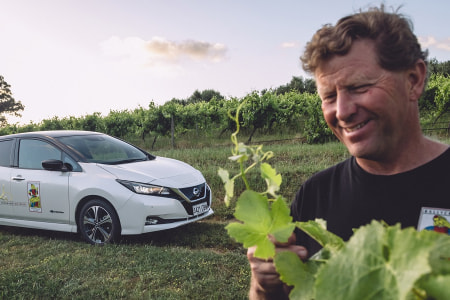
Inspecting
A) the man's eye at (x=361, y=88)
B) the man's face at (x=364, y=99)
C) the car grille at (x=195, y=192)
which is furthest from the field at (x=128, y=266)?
the man's eye at (x=361, y=88)

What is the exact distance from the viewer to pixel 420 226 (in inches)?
49.8

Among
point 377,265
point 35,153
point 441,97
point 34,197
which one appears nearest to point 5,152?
point 35,153

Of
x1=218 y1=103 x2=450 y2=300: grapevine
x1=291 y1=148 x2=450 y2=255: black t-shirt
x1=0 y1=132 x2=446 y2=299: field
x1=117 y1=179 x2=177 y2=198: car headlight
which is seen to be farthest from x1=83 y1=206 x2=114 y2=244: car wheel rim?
x1=218 y1=103 x2=450 y2=300: grapevine

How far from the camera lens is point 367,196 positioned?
1439mm

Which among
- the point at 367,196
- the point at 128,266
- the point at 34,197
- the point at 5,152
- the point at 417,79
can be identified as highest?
the point at 417,79

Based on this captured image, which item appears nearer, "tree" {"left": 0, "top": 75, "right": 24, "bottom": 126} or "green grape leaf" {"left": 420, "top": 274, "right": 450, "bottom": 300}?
"green grape leaf" {"left": 420, "top": 274, "right": 450, "bottom": 300}

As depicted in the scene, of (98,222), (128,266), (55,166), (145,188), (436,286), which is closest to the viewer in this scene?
(436,286)

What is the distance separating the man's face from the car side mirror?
4905 mm

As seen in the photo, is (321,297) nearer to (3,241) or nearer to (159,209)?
(159,209)

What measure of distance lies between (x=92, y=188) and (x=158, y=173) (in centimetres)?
90

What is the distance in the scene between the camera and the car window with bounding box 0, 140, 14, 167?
6164 mm

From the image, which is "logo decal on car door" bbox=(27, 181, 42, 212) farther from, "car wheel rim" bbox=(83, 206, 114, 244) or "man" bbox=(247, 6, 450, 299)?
"man" bbox=(247, 6, 450, 299)

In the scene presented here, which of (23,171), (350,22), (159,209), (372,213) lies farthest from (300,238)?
(23,171)

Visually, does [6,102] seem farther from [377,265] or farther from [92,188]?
[377,265]
